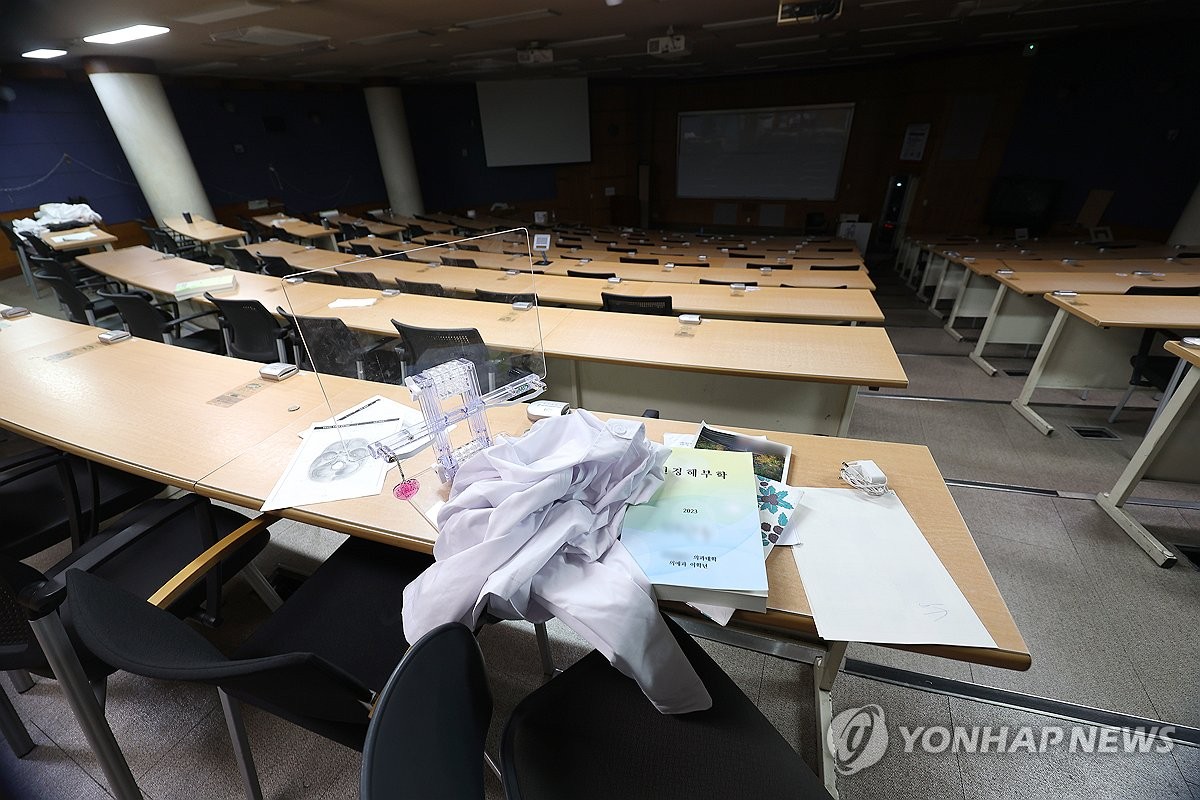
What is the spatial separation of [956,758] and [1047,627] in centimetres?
70

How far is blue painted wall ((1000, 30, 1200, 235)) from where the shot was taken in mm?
5699

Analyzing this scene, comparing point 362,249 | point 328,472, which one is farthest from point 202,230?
point 328,472

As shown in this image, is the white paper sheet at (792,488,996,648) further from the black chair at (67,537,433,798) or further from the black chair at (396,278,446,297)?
the black chair at (396,278,446,297)

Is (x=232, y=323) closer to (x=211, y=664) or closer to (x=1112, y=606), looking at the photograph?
(x=211, y=664)

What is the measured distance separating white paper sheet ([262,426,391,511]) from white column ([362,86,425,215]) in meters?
10.1

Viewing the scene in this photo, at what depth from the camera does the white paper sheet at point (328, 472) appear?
3.81 ft

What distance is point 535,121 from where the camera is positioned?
10469 millimetres

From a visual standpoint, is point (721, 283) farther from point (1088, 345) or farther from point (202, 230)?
point (202, 230)

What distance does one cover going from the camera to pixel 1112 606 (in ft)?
5.58

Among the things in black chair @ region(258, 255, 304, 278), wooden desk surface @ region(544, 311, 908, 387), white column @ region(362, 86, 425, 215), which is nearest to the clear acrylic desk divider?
wooden desk surface @ region(544, 311, 908, 387)

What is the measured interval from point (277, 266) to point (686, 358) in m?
4.21

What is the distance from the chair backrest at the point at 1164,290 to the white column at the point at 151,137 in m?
10.8

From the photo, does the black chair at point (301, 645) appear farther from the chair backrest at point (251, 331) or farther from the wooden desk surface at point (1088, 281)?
the wooden desk surface at point (1088, 281)

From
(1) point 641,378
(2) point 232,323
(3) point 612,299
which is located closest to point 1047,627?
(1) point 641,378
